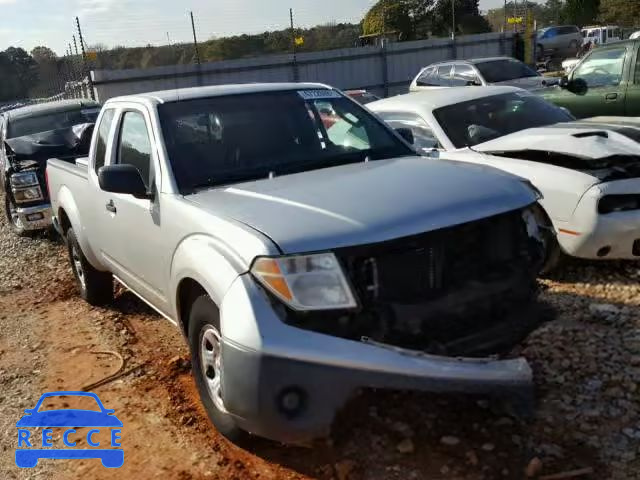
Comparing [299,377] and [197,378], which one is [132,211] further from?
[299,377]

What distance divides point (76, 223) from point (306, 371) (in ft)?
11.5

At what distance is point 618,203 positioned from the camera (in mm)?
4746

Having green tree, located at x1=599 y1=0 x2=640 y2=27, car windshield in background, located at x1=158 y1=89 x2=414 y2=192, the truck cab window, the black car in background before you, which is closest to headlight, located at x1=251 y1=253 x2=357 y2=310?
car windshield in background, located at x1=158 y1=89 x2=414 y2=192

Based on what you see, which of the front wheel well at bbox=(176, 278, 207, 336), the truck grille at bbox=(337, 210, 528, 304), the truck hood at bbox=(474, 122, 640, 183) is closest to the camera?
the truck grille at bbox=(337, 210, 528, 304)

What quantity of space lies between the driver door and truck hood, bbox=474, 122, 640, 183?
3.29 metres

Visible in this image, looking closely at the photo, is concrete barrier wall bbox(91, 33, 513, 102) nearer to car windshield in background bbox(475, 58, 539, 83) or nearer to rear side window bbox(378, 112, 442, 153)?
car windshield in background bbox(475, 58, 539, 83)

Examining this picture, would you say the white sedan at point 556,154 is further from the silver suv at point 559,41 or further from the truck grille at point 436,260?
the silver suv at point 559,41

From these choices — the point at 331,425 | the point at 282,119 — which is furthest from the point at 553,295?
the point at 331,425

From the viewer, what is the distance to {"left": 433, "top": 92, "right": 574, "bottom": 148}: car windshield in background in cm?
623

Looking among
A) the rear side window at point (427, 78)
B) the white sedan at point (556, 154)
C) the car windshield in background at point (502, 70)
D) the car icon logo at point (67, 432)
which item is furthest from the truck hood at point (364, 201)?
the rear side window at point (427, 78)

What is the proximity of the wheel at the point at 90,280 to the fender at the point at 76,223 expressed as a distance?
0.72ft

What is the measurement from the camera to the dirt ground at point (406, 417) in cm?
302

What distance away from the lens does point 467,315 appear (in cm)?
305

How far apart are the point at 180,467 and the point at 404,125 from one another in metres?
4.38
